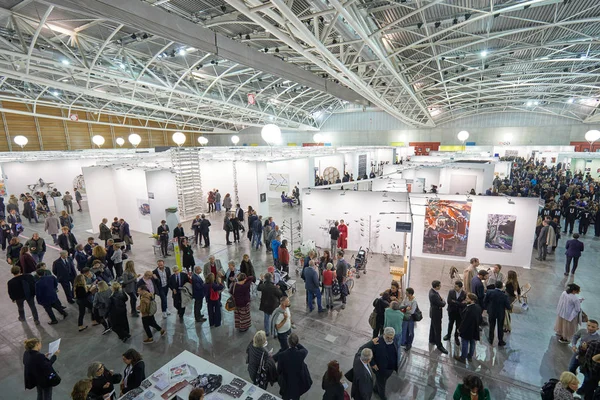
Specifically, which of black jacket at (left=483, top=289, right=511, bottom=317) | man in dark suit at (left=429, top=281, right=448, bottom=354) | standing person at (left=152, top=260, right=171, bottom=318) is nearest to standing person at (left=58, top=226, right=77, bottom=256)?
standing person at (left=152, top=260, right=171, bottom=318)

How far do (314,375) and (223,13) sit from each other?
9.36m

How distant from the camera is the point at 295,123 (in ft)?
104

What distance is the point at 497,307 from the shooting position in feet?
15.3

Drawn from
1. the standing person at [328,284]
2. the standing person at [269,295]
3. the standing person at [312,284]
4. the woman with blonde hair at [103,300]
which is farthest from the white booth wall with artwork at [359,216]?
the woman with blonde hair at [103,300]

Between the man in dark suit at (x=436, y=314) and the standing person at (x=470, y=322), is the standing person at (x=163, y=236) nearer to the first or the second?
the man in dark suit at (x=436, y=314)

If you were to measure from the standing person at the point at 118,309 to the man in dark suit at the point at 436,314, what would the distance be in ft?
16.2

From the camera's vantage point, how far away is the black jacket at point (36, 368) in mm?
3383

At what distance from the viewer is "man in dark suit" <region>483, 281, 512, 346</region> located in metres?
4.61

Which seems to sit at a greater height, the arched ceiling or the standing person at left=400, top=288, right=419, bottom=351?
the arched ceiling

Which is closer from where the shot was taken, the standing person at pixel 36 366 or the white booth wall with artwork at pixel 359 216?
the standing person at pixel 36 366

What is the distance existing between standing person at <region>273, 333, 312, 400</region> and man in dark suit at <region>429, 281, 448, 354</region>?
237 cm

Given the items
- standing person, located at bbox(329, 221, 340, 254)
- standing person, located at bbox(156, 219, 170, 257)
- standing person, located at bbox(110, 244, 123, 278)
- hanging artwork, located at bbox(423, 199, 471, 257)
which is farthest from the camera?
standing person, located at bbox(156, 219, 170, 257)

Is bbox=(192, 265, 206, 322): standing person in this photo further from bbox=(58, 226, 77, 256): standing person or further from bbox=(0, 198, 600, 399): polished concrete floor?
bbox=(58, 226, 77, 256): standing person

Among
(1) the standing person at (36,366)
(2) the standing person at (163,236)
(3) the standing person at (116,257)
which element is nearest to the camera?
(1) the standing person at (36,366)
